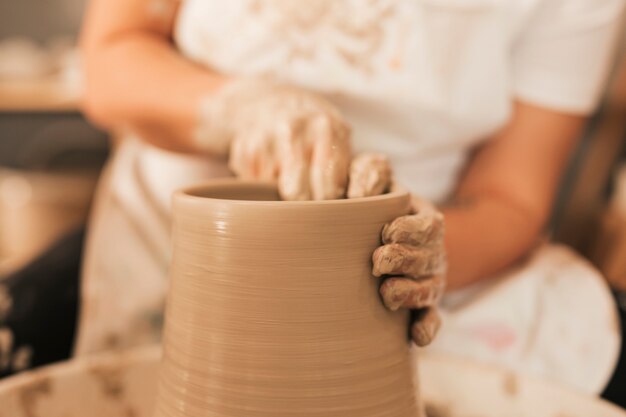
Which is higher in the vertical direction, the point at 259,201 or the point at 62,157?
the point at 259,201

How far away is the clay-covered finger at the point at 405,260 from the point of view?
0.36 meters

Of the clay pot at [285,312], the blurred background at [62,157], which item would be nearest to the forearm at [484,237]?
the blurred background at [62,157]

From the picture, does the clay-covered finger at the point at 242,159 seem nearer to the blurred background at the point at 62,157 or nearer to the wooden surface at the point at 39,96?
the blurred background at the point at 62,157

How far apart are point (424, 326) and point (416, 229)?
0.21 ft

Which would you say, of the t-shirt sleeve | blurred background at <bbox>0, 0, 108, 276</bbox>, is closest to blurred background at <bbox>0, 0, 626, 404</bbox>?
blurred background at <bbox>0, 0, 108, 276</bbox>

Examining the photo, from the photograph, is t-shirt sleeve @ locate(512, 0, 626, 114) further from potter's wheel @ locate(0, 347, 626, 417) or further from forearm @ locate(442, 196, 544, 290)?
potter's wheel @ locate(0, 347, 626, 417)

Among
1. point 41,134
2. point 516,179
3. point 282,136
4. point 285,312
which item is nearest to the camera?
point 285,312

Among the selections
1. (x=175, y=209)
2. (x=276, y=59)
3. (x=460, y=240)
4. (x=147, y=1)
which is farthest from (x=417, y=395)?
(x=147, y=1)

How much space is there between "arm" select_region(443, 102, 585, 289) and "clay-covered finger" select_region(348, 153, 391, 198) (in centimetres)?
36

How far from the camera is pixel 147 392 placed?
51 cm

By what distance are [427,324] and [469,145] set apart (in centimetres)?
52

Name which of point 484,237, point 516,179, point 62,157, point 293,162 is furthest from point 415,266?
point 62,157

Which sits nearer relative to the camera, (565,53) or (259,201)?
(259,201)

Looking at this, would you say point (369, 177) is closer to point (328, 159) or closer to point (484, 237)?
point (328, 159)
